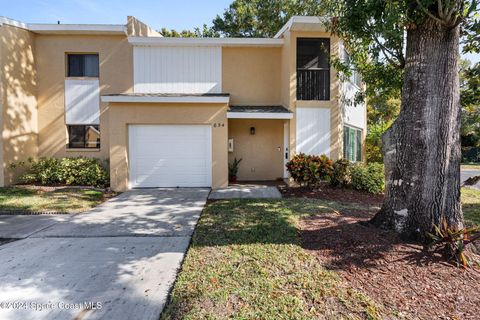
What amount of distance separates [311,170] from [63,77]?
11.1 m

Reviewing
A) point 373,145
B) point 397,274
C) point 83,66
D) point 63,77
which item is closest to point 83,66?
point 83,66

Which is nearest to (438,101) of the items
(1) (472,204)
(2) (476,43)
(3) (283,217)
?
(2) (476,43)

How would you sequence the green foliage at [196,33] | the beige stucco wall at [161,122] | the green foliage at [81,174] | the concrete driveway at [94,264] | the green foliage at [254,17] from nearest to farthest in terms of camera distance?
1. the concrete driveway at [94,264]
2. the beige stucco wall at [161,122]
3. the green foliage at [81,174]
4. the green foliage at [254,17]
5. the green foliage at [196,33]

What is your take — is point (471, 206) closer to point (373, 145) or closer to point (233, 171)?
point (373, 145)

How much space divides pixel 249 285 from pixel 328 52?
9653 mm

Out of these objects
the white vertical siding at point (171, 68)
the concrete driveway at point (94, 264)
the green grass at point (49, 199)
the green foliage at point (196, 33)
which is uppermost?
the green foliage at point (196, 33)

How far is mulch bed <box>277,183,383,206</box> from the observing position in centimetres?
834

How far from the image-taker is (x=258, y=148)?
40.4 ft

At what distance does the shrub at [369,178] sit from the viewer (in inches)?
364

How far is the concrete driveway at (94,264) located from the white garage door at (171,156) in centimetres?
336

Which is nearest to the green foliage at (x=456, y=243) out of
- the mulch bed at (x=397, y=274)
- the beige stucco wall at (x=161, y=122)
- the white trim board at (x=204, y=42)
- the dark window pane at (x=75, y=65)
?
the mulch bed at (x=397, y=274)

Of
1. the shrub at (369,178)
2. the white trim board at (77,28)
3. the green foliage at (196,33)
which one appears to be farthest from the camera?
the green foliage at (196,33)

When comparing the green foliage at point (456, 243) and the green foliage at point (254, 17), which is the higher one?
the green foliage at point (254, 17)

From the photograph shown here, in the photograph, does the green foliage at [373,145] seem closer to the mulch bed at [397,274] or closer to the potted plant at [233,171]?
the potted plant at [233,171]
